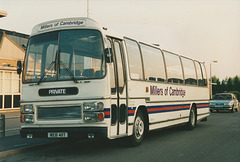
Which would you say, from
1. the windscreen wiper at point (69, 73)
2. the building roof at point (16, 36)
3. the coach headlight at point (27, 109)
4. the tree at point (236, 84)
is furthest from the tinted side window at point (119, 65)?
the tree at point (236, 84)

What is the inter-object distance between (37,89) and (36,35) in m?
1.59

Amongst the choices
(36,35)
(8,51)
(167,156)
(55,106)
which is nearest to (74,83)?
(55,106)

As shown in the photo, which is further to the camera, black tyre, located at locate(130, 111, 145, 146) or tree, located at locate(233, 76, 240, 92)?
tree, located at locate(233, 76, 240, 92)

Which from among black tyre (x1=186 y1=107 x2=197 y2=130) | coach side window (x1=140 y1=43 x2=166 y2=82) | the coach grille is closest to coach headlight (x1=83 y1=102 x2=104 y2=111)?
the coach grille

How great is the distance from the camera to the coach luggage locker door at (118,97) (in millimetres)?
8266

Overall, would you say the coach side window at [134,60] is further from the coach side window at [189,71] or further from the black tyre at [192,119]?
the black tyre at [192,119]

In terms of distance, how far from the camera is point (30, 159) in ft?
26.0

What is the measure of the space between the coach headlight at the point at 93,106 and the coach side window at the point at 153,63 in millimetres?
3028

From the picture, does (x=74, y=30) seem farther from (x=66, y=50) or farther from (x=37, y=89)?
(x=37, y=89)

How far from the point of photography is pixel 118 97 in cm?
852

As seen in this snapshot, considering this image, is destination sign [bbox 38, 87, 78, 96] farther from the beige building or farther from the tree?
the tree

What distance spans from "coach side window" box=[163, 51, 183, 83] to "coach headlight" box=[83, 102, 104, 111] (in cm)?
513

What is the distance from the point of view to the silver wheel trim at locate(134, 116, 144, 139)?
31.0ft

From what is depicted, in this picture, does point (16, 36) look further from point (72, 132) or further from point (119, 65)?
point (72, 132)
